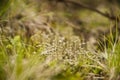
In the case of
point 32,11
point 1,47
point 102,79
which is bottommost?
point 102,79

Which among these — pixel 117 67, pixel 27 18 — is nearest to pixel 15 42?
pixel 117 67

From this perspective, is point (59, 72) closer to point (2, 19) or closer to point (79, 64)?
point (79, 64)

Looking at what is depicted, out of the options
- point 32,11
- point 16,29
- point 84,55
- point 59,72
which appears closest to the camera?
point 59,72

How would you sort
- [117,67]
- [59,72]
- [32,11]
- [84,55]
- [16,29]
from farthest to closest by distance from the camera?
[32,11] < [16,29] < [84,55] < [117,67] < [59,72]

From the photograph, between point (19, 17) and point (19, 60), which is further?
point (19, 17)

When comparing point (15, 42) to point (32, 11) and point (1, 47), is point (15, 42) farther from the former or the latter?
point (32, 11)

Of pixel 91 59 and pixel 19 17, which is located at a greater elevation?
pixel 19 17

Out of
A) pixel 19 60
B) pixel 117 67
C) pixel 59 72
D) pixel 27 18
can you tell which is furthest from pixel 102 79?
pixel 27 18

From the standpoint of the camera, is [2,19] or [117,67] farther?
[2,19]

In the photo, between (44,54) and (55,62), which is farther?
(44,54)
